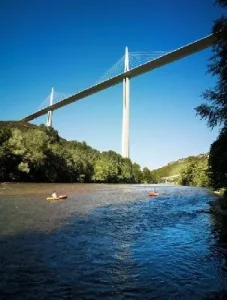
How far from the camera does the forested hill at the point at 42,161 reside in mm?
51656

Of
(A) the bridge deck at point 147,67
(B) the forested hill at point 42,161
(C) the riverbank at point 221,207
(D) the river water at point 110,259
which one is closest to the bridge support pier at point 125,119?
(A) the bridge deck at point 147,67

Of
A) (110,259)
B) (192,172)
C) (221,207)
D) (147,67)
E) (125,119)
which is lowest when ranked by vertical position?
(110,259)

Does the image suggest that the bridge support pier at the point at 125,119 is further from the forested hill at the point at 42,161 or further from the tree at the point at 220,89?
the tree at the point at 220,89

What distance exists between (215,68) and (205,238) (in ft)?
20.7

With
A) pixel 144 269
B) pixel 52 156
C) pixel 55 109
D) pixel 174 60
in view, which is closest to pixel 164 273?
pixel 144 269

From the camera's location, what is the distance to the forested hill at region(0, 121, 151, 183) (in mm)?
51656

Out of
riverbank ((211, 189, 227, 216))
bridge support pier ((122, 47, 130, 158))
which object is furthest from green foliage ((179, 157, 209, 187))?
riverbank ((211, 189, 227, 216))

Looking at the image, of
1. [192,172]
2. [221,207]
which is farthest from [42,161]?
[192,172]

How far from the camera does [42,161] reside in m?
56.2

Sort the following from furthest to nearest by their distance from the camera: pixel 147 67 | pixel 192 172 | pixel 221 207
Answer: pixel 192 172 < pixel 147 67 < pixel 221 207

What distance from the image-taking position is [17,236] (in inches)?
490

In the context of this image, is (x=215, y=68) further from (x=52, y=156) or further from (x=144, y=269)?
(x=52, y=156)

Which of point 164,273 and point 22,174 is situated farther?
point 22,174

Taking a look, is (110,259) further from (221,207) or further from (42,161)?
(42,161)
